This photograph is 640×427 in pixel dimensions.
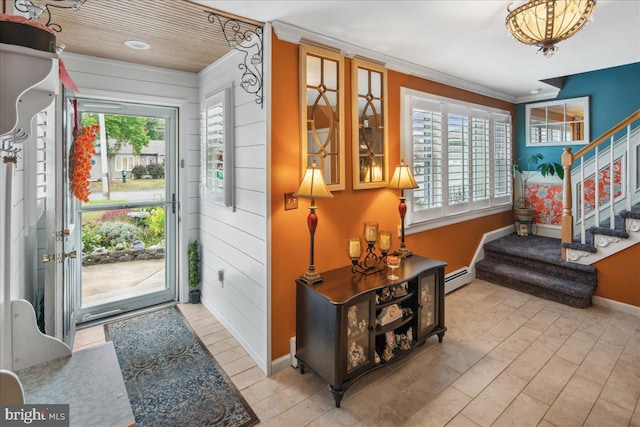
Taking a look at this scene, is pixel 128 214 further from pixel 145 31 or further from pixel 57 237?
pixel 145 31

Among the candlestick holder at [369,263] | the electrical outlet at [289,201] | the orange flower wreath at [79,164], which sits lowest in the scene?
the candlestick holder at [369,263]

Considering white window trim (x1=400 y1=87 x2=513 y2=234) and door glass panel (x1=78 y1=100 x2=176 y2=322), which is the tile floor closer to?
door glass panel (x1=78 y1=100 x2=176 y2=322)

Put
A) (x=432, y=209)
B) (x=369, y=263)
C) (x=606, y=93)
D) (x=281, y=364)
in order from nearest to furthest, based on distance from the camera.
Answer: (x=281, y=364)
(x=369, y=263)
(x=432, y=209)
(x=606, y=93)

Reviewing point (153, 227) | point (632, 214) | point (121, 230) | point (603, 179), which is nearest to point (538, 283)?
point (632, 214)

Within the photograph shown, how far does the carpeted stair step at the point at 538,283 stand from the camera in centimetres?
359

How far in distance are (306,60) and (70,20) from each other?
1.64 meters

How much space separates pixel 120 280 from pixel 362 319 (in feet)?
8.79

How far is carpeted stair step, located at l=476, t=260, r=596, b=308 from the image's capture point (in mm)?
3592

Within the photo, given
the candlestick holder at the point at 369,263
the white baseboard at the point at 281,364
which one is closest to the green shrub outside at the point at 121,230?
the white baseboard at the point at 281,364

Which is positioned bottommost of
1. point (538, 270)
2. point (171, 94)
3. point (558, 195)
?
point (538, 270)

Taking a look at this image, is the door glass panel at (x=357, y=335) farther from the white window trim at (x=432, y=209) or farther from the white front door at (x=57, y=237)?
the white front door at (x=57, y=237)

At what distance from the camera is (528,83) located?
4180mm

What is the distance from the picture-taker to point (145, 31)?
2479mm

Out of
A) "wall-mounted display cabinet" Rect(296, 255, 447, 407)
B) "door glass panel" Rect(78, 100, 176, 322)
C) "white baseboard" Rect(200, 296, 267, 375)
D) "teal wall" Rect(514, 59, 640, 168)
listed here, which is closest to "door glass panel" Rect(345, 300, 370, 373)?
"wall-mounted display cabinet" Rect(296, 255, 447, 407)
